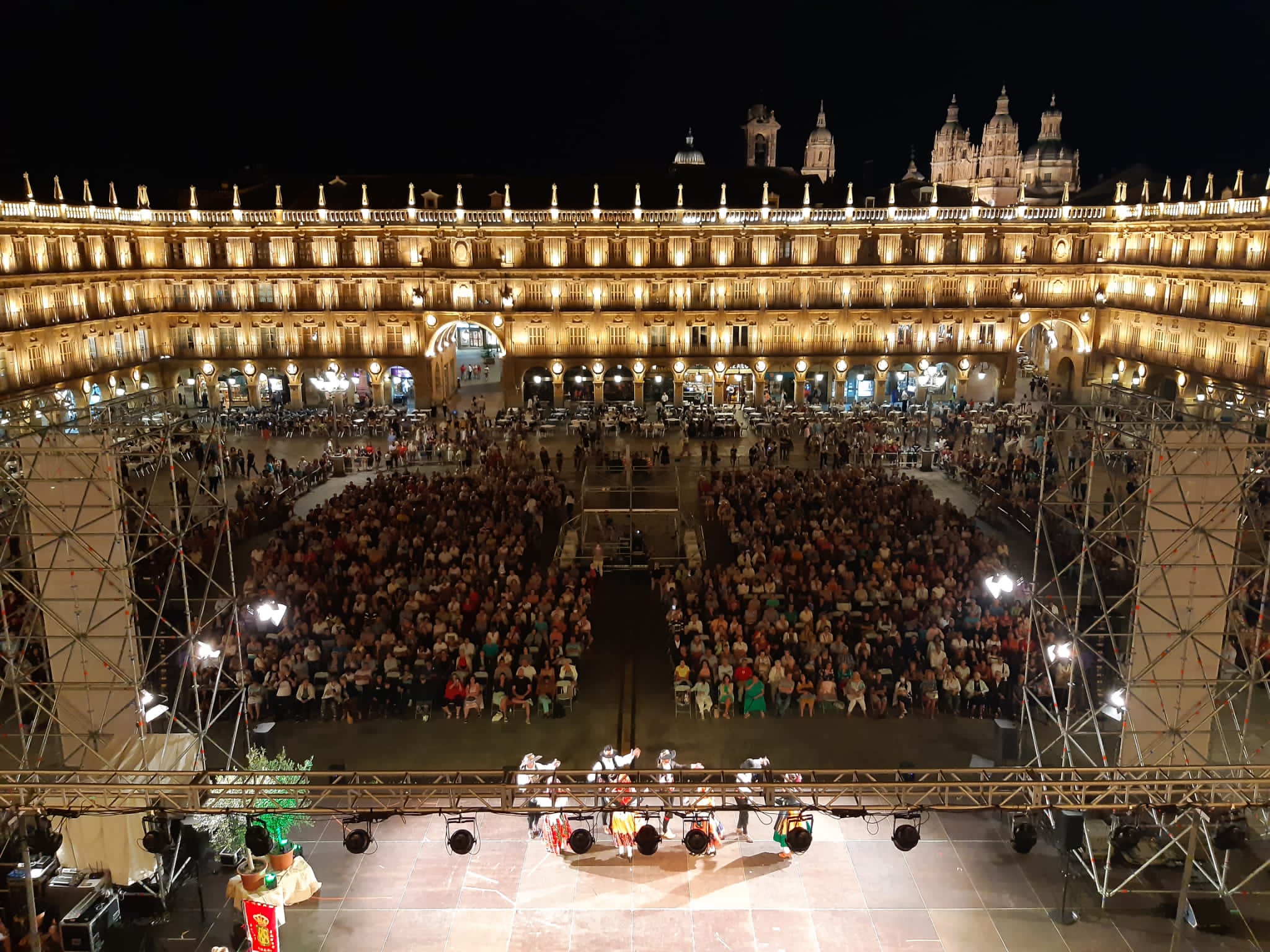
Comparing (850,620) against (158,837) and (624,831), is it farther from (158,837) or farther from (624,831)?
(158,837)

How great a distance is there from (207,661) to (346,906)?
7024 millimetres

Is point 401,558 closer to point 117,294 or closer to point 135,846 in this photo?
point 135,846

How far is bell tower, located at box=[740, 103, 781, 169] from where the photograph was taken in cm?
7869

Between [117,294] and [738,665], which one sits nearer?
[738,665]

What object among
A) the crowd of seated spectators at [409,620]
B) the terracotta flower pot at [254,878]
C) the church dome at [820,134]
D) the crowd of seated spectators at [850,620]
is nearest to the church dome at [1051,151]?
the church dome at [820,134]

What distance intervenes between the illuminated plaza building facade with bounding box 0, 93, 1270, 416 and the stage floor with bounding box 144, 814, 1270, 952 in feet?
120

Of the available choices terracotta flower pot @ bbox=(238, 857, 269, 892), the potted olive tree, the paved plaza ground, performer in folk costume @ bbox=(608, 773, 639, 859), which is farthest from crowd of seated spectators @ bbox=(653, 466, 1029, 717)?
terracotta flower pot @ bbox=(238, 857, 269, 892)

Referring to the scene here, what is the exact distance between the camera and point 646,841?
1210 cm

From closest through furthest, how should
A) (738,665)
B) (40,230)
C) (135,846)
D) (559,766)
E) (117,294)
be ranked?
1. (135,846)
2. (559,766)
3. (738,665)
4. (40,230)
5. (117,294)

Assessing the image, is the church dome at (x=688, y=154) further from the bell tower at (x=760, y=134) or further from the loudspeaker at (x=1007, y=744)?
the loudspeaker at (x=1007, y=744)

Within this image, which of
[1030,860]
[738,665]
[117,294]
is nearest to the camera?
[1030,860]

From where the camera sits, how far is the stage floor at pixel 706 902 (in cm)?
1250

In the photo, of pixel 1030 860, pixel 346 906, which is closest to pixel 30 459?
pixel 346 906

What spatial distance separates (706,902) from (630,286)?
39.1m
